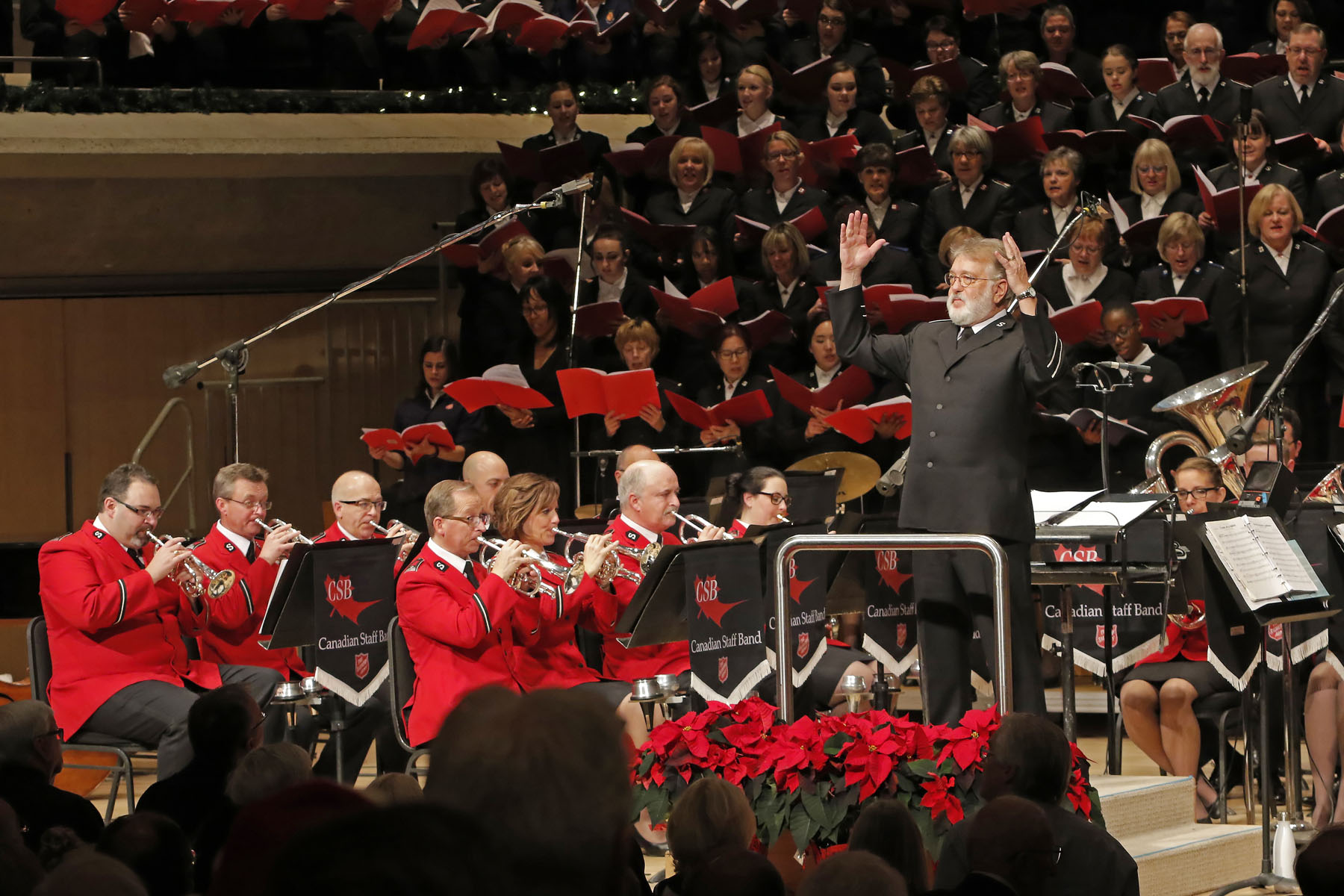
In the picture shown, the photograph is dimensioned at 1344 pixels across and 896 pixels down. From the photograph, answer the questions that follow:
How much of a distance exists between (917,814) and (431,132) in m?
6.87

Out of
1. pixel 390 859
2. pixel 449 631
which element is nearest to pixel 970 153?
pixel 449 631

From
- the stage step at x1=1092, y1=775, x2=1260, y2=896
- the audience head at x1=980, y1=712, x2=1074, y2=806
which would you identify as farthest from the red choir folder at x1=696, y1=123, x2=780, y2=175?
the audience head at x1=980, y1=712, x2=1074, y2=806

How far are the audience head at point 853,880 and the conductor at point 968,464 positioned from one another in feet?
8.08

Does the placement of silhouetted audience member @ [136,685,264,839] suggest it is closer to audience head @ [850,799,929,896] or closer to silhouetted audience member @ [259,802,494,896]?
audience head @ [850,799,929,896]

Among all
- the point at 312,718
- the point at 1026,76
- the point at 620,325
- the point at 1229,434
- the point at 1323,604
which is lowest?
the point at 312,718

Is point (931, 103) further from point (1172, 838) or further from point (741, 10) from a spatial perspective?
point (1172, 838)

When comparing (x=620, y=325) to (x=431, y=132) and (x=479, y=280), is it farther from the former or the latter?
(x=431, y=132)

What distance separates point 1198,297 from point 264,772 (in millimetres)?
5273

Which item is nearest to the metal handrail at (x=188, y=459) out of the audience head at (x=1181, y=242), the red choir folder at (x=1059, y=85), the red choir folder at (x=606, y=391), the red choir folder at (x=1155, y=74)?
the red choir folder at (x=606, y=391)

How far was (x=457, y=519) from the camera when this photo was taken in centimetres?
522

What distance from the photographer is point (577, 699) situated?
1420mm

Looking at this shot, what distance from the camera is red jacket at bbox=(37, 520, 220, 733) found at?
531cm

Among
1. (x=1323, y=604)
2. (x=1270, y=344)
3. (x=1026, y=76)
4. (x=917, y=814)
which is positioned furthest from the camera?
(x=1026, y=76)

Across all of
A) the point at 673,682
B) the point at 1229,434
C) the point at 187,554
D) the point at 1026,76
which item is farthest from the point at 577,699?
the point at 1026,76
